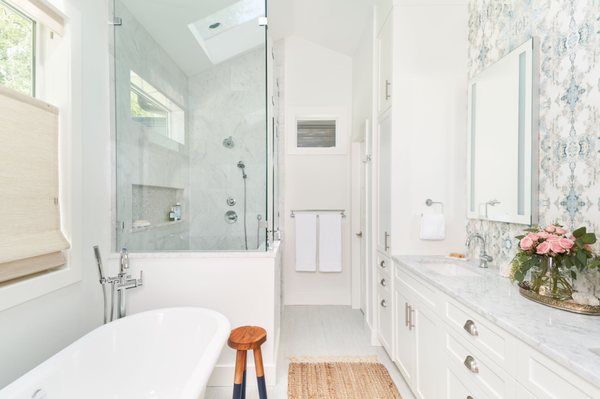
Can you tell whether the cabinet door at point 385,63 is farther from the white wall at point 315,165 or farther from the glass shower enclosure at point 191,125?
the white wall at point 315,165

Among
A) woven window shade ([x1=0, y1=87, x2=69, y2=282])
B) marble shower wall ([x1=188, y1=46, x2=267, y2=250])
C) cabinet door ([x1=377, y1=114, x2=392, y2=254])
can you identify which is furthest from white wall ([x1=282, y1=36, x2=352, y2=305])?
woven window shade ([x1=0, y1=87, x2=69, y2=282])

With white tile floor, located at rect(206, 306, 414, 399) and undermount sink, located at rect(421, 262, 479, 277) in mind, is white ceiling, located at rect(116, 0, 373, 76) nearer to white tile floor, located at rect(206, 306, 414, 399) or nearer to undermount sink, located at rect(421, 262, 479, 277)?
undermount sink, located at rect(421, 262, 479, 277)

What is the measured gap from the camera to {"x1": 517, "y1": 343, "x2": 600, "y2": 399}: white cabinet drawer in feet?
2.50

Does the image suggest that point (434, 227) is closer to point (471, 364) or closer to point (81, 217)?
point (471, 364)

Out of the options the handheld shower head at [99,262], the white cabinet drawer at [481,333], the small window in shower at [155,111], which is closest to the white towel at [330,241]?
the small window in shower at [155,111]

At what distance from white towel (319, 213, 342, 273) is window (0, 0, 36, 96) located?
2.64 m

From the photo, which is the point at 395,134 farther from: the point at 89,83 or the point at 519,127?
the point at 89,83

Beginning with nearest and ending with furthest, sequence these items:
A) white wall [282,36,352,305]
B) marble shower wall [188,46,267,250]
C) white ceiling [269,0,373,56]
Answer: marble shower wall [188,46,267,250]
white ceiling [269,0,373,56]
white wall [282,36,352,305]

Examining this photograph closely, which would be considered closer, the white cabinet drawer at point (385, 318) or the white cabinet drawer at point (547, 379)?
the white cabinet drawer at point (547, 379)

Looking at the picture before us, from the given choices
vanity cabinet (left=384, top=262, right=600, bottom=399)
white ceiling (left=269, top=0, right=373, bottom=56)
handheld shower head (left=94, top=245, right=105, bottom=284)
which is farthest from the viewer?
white ceiling (left=269, top=0, right=373, bottom=56)

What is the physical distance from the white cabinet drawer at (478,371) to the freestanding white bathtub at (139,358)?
1032 mm

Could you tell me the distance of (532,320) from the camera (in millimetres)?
1034

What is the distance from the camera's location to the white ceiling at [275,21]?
7.59 feet

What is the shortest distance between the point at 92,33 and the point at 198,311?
180 cm
